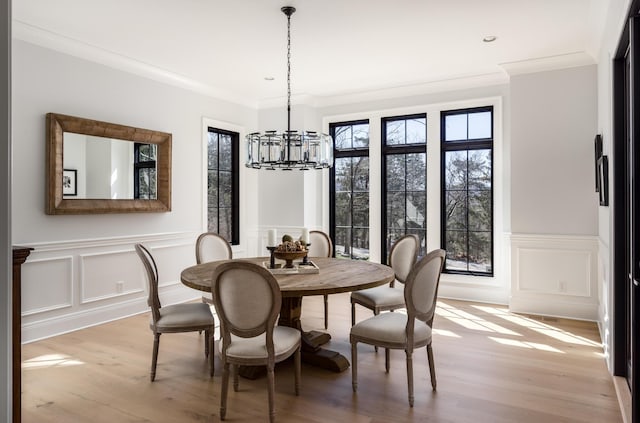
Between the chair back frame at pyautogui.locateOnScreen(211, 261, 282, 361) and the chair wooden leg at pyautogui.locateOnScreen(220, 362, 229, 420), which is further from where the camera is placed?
the chair wooden leg at pyautogui.locateOnScreen(220, 362, 229, 420)

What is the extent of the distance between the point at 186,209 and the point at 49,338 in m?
1.97

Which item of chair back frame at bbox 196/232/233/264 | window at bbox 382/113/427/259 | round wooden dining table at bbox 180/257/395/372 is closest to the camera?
round wooden dining table at bbox 180/257/395/372

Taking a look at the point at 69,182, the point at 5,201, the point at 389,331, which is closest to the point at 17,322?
the point at 5,201

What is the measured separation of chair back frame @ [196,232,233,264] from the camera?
4.12 meters

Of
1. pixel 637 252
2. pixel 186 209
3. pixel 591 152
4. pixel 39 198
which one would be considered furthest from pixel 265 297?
pixel 591 152

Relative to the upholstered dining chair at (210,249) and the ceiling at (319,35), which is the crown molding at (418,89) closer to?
the ceiling at (319,35)

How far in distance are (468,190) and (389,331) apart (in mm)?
3118

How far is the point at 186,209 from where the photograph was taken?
526 cm

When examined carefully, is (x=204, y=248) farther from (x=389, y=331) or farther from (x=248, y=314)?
(x=389, y=331)

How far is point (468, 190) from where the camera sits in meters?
5.30

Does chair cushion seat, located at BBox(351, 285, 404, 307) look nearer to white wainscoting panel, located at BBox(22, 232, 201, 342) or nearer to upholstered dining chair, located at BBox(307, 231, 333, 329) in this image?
upholstered dining chair, located at BBox(307, 231, 333, 329)

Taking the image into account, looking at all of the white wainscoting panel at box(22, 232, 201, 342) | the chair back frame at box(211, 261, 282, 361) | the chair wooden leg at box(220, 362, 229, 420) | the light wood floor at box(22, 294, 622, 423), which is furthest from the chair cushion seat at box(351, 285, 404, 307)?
the white wainscoting panel at box(22, 232, 201, 342)

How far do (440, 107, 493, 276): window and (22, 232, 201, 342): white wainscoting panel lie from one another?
10.8 feet

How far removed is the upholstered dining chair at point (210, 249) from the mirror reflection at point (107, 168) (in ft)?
3.28
